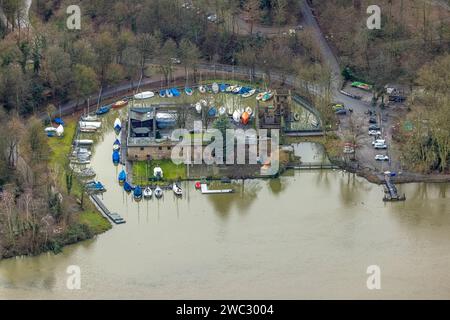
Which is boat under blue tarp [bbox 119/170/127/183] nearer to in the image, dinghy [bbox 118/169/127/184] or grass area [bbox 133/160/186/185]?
dinghy [bbox 118/169/127/184]

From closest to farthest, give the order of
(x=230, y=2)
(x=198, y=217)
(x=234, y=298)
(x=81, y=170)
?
(x=234, y=298)
(x=198, y=217)
(x=81, y=170)
(x=230, y=2)

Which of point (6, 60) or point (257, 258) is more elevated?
point (6, 60)

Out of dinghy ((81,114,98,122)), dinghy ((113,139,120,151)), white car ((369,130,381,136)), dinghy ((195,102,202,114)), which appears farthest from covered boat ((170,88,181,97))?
white car ((369,130,381,136))

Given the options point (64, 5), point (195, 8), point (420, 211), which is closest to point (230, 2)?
point (195, 8)

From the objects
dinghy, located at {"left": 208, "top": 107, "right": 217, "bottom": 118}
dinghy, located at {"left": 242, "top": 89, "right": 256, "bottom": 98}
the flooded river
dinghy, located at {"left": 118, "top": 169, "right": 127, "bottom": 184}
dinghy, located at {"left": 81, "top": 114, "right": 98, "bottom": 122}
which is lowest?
the flooded river

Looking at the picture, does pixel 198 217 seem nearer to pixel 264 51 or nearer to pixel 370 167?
pixel 370 167

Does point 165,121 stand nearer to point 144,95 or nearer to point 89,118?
point 89,118

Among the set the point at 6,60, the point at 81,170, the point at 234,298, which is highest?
the point at 6,60
